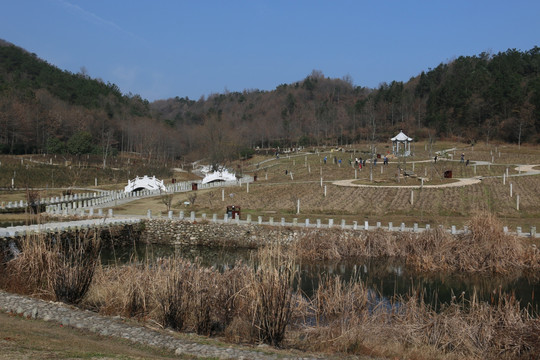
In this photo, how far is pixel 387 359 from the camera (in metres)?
11.8

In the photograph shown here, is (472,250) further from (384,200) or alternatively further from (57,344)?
A: (57,344)

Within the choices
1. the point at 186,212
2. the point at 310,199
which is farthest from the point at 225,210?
the point at 310,199

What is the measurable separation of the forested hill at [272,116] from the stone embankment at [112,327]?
58.1 meters

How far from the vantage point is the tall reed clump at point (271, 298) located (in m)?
12.0

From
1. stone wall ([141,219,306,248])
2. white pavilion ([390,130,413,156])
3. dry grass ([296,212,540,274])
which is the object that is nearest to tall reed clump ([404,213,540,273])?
dry grass ([296,212,540,274])

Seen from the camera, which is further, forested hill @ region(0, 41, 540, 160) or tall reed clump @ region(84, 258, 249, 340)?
forested hill @ region(0, 41, 540, 160)

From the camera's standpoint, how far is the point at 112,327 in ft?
41.0

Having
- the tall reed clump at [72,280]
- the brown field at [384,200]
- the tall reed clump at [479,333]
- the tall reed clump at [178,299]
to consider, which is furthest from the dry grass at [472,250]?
the tall reed clump at [72,280]

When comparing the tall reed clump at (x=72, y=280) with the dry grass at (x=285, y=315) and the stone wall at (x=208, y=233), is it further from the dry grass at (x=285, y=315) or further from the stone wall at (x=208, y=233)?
the stone wall at (x=208, y=233)

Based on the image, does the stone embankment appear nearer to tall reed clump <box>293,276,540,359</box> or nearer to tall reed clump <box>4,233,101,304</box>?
tall reed clump <box>4,233,101,304</box>

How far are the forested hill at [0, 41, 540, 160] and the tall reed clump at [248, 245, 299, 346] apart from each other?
57.3 metres

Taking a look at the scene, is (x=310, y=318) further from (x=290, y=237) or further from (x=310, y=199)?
(x=310, y=199)

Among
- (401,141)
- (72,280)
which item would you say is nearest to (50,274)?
(72,280)

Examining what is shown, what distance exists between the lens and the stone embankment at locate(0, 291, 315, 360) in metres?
11.2
